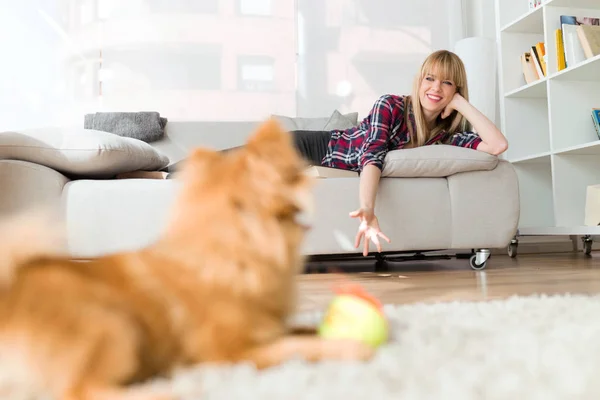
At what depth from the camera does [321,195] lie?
7.57ft

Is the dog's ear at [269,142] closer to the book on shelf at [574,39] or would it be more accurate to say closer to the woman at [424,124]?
the woman at [424,124]

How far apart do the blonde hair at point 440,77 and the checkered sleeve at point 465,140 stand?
47mm

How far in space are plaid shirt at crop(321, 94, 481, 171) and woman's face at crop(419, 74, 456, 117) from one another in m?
0.12

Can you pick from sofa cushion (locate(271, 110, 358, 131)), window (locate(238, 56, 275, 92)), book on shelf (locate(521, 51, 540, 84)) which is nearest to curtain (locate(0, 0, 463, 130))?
window (locate(238, 56, 275, 92))

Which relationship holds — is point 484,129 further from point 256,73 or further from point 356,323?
point 256,73

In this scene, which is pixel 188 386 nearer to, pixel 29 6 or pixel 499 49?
pixel 499 49

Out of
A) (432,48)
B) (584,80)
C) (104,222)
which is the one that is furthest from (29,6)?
(584,80)

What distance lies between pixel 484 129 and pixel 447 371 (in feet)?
5.98

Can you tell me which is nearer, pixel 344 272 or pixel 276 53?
pixel 344 272

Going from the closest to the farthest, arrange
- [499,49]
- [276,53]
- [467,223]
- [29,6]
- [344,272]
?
[467,223] < [344,272] < [499,49] < [29,6] < [276,53]

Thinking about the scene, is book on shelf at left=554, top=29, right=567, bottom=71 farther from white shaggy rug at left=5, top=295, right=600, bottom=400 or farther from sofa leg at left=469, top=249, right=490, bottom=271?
white shaggy rug at left=5, top=295, right=600, bottom=400

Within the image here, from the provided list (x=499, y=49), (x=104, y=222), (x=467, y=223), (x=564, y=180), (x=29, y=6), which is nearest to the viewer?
(x=104, y=222)

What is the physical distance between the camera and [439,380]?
26.5 inches

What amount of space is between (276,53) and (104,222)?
8.52 ft
